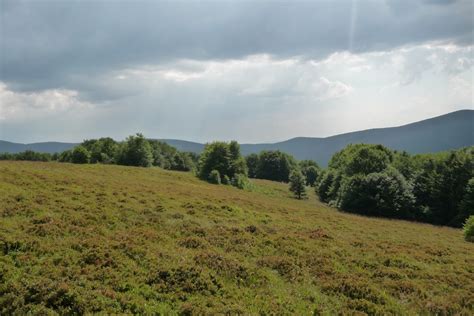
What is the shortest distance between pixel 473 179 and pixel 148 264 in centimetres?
5555

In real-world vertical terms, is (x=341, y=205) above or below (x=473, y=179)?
below

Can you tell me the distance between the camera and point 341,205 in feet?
190

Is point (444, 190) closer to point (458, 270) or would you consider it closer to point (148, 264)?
point (458, 270)

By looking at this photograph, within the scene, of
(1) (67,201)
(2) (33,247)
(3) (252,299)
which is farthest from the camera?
(1) (67,201)

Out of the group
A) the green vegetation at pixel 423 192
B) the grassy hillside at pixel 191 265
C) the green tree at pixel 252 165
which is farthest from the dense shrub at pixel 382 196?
the green tree at pixel 252 165

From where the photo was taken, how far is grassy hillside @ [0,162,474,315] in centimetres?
966

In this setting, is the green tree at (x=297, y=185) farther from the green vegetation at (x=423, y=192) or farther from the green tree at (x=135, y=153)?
the green tree at (x=135, y=153)

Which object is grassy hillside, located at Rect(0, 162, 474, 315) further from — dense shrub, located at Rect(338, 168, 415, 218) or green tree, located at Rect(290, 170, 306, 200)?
green tree, located at Rect(290, 170, 306, 200)

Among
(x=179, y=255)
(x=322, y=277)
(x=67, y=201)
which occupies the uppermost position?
(x=67, y=201)

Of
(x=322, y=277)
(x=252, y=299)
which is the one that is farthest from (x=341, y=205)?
(x=252, y=299)

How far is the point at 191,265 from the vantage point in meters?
12.1

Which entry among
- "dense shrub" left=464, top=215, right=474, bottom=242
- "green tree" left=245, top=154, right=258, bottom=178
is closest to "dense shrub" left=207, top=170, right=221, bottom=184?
"dense shrub" left=464, top=215, right=474, bottom=242

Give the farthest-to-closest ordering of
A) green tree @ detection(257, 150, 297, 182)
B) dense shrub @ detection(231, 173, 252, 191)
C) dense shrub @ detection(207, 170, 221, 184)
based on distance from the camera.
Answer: green tree @ detection(257, 150, 297, 182) → dense shrub @ detection(231, 173, 252, 191) → dense shrub @ detection(207, 170, 221, 184)

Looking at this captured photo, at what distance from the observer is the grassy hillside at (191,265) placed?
31.7ft
